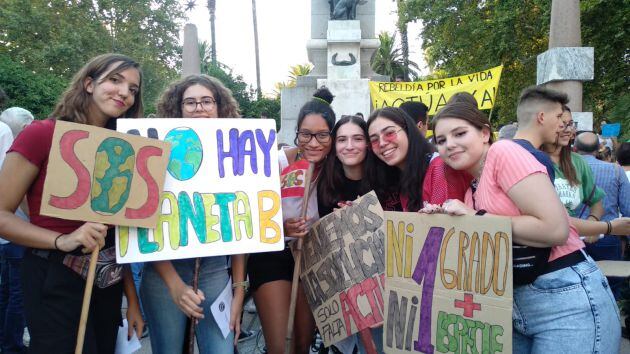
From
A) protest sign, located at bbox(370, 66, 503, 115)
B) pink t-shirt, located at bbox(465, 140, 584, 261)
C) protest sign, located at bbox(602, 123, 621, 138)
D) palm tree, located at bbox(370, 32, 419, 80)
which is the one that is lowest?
pink t-shirt, located at bbox(465, 140, 584, 261)

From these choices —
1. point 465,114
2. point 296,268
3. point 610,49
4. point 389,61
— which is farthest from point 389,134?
point 389,61

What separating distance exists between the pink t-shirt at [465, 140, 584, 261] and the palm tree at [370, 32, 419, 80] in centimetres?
4296

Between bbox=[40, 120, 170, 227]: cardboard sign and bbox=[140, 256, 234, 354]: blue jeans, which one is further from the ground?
bbox=[40, 120, 170, 227]: cardboard sign

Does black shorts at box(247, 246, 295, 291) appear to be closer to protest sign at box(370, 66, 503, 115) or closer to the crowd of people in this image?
the crowd of people

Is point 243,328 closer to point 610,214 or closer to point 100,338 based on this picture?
point 100,338

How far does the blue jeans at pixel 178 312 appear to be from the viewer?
230 cm

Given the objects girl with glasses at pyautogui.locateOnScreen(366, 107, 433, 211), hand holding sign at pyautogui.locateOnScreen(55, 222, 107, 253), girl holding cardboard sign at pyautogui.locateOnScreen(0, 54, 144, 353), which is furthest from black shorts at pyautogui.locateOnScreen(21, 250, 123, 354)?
girl with glasses at pyautogui.locateOnScreen(366, 107, 433, 211)

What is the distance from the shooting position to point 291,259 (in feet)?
9.29

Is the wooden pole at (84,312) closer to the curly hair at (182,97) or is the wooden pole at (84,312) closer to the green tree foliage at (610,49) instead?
the curly hair at (182,97)

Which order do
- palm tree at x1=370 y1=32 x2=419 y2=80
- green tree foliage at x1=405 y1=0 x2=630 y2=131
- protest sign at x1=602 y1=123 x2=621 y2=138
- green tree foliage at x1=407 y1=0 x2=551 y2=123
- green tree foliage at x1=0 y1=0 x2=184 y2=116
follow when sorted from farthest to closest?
palm tree at x1=370 y1=32 x2=419 y2=80
green tree foliage at x1=0 y1=0 x2=184 y2=116
green tree foliage at x1=407 y1=0 x2=551 y2=123
green tree foliage at x1=405 y1=0 x2=630 y2=131
protest sign at x1=602 y1=123 x2=621 y2=138

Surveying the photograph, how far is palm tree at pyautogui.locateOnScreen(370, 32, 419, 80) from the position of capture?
→ 143 feet

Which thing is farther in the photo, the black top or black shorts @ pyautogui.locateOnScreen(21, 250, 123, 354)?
the black top

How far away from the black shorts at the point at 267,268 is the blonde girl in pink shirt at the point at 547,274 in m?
1.16

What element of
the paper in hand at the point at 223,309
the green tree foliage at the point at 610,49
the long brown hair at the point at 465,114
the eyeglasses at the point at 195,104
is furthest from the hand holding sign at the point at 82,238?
the green tree foliage at the point at 610,49
